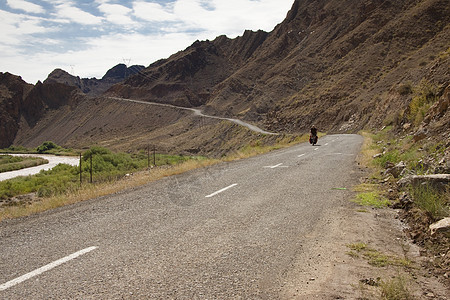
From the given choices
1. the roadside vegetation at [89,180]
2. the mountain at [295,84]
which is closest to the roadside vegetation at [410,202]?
the mountain at [295,84]

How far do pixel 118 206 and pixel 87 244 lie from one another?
2.64 metres

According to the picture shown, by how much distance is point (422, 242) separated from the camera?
16.7 feet

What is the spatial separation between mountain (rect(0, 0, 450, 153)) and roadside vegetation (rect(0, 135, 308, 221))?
9420mm

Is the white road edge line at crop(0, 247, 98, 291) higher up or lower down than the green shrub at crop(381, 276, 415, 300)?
higher up

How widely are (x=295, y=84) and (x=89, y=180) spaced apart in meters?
64.1

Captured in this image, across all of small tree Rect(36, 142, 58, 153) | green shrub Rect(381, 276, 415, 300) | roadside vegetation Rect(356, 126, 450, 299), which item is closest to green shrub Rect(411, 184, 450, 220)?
roadside vegetation Rect(356, 126, 450, 299)

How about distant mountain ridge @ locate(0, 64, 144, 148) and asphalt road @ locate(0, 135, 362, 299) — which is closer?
asphalt road @ locate(0, 135, 362, 299)

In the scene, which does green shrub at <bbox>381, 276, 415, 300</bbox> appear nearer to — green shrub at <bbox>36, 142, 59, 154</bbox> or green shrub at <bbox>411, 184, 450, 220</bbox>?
green shrub at <bbox>411, 184, 450, 220</bbox>

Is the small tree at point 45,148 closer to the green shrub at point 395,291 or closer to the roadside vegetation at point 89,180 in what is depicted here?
the roadside vegetation at point 89,180

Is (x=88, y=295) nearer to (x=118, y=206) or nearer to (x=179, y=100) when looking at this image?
(x=118, y=206)

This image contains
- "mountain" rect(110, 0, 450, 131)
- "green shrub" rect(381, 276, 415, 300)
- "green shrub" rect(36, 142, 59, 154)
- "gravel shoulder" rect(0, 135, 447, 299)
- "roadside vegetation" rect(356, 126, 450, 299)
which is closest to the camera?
"green shrub" rect(381, 276, 415, 300)

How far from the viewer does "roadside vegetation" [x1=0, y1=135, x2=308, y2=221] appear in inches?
363

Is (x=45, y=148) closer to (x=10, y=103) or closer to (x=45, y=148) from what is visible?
(x=45, y=148)

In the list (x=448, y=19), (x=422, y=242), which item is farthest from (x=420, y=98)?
(x=448, y=19)
